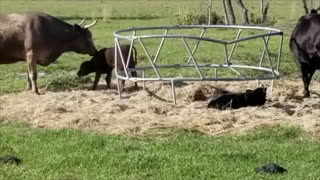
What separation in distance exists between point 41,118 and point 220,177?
3886 millimetres

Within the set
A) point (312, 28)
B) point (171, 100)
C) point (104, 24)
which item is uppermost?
point (312, 28)

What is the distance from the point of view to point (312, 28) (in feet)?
43.8

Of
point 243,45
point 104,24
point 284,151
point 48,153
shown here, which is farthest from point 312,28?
point 104,24

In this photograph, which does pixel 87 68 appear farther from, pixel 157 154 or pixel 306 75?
pixel 157 154

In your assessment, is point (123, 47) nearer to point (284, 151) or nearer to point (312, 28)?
point (312, 28)

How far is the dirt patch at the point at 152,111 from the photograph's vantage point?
1028 centimetres

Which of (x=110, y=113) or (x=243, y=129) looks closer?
(x=243, y=129)

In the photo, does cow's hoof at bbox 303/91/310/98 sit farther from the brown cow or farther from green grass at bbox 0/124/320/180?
the brown cow

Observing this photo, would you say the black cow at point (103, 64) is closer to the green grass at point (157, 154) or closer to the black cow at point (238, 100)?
the black cow at point (238, 100)

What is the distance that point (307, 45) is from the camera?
13.5 metres

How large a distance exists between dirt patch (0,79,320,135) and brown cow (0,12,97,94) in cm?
90

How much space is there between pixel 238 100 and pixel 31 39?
4.34 metres

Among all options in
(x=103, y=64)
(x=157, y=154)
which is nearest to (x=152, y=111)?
(x=157, y=154)

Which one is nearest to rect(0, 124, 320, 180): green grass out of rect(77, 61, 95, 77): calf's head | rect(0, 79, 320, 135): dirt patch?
rect(0, 79, 320, 135): dirt patch
